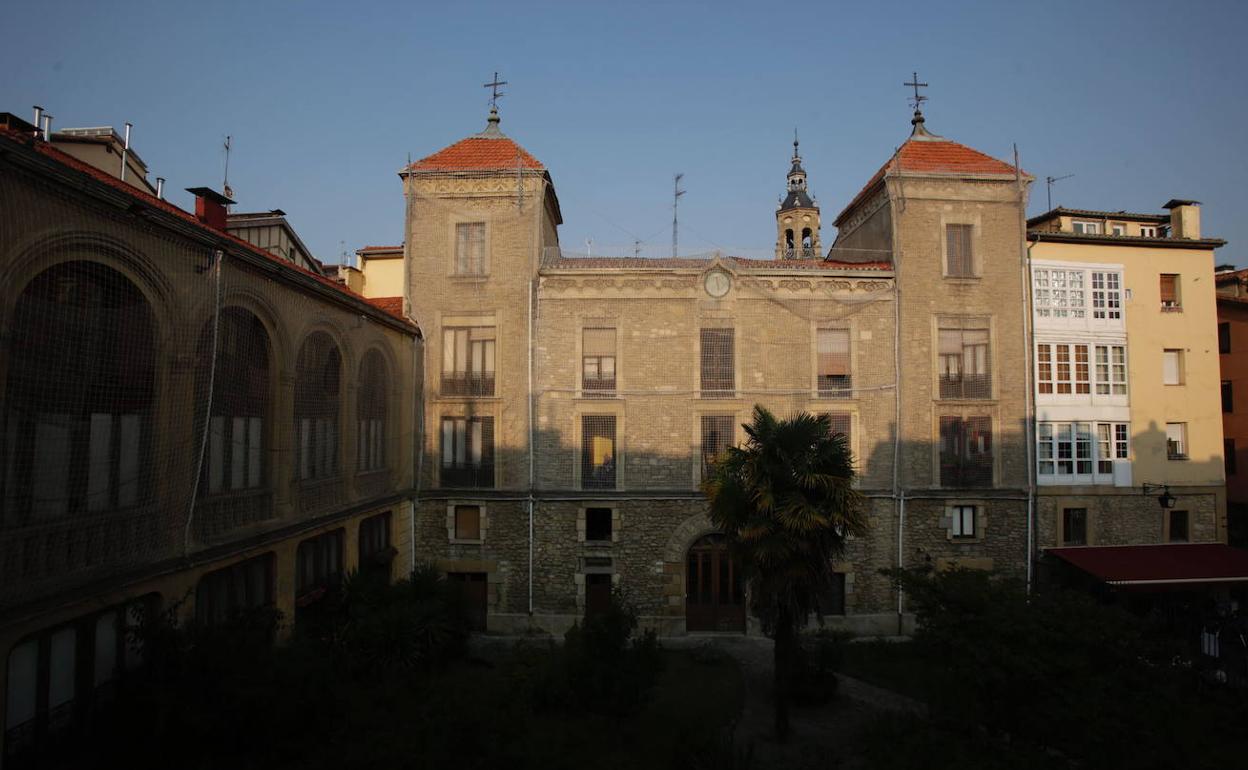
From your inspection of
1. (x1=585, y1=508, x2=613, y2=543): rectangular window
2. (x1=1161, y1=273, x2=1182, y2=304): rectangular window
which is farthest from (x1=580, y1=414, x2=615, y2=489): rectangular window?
(x1=1161, y1=273, x2=1182, y2=304): rectangular window

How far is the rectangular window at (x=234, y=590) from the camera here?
11867 mm

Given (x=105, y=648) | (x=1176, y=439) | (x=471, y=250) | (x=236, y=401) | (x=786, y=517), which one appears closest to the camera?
(x=105, y=648)

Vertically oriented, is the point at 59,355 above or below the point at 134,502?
above

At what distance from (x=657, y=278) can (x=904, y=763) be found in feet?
48.3

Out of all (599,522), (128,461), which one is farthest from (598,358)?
(128,461)

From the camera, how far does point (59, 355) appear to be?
28.7 ft

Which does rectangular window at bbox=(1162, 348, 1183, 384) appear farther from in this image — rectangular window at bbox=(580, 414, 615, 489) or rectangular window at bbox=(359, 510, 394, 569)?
rectangular window at bbox=(359, 510, 394, 569)

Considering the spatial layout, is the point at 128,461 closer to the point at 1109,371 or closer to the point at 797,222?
the point at 1109,371

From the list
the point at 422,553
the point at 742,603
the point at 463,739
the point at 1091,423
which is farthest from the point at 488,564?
the point at 1091,423

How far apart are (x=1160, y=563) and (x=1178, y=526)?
2656 millimetres

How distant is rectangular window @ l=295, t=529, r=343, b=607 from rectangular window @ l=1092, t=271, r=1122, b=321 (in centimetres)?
2359

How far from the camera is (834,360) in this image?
21.9m

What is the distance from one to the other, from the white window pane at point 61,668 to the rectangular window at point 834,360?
1876cm

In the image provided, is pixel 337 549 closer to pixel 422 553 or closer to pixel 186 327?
pixel 422 553
